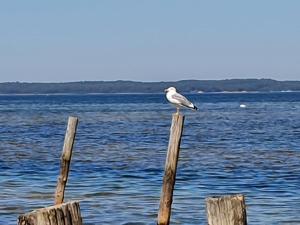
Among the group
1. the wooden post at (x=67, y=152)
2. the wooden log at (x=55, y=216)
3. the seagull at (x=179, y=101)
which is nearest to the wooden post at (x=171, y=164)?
the wooden post at (x=67, y=152)

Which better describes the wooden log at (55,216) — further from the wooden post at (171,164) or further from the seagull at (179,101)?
the seagull at (179,101)

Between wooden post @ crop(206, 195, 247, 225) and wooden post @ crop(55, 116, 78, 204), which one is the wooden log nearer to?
wooden post @ crop(206, 195, 247, 225)

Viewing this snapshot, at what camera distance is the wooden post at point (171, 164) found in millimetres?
15844

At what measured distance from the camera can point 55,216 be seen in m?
7.47

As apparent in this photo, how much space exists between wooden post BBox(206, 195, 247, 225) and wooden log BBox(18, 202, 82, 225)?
115 cm

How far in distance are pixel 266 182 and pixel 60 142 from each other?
24.4 metres

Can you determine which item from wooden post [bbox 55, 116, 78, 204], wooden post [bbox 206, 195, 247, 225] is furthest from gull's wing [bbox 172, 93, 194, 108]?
wooden post [bbox 206, 195, 247, 225]

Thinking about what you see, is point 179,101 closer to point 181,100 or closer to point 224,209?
point 181,100

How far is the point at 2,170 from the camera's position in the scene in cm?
3247

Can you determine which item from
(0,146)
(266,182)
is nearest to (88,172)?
(266,182)

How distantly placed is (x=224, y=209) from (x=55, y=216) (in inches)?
58.2

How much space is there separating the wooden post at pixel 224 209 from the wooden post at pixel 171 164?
25.3ft

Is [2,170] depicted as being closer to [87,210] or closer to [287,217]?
[87,210]

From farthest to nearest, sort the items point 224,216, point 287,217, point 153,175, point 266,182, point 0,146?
point 0,146 → point 153,175 → point 266,182 → point 287,217 → point 224,216
